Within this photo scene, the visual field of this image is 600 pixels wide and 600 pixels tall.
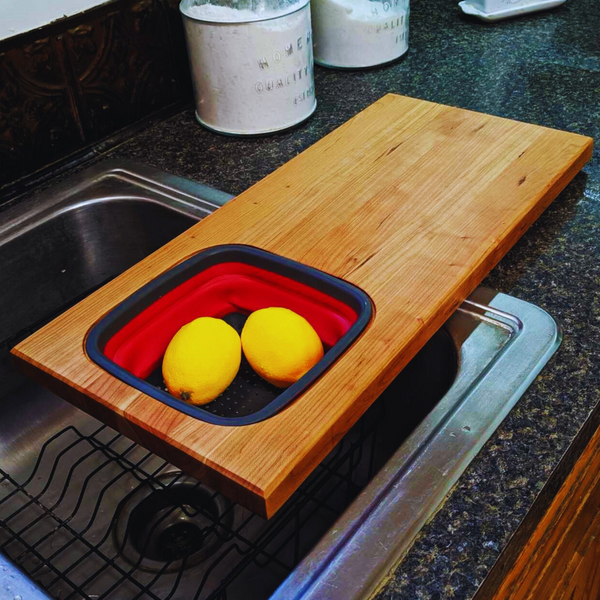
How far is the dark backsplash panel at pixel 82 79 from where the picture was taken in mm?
888

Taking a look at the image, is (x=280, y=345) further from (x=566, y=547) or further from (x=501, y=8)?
(x=501, y=8)

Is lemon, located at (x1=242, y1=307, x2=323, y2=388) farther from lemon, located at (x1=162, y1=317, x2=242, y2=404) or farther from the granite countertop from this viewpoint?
the granite countertop

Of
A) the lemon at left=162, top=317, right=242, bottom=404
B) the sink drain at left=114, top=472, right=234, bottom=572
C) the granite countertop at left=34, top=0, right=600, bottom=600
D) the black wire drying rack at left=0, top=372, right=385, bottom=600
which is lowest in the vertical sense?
the sink drain at left=114, top=472, right=234, bottom=572

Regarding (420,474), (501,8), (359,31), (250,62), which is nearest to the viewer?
(420,474)

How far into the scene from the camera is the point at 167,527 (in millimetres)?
817

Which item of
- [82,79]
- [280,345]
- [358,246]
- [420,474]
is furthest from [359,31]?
[420,474]

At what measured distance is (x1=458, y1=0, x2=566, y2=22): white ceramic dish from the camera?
1347mm

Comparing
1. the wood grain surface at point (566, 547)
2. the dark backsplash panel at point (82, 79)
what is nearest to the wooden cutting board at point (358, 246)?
the wood grain surface at point (566, 547)

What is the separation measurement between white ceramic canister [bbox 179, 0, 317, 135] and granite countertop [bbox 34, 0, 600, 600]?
4 cm

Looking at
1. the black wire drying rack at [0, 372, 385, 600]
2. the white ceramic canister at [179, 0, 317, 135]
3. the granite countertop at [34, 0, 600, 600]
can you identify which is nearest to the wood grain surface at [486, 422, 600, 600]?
the granite countertop at [34, 0, 600, 600]

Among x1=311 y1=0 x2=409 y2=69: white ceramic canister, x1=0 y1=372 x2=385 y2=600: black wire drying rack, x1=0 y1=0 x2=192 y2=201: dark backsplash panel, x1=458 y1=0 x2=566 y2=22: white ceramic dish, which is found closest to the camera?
x1=0 y1=372 x2=385 y2=600: black wire drying rack

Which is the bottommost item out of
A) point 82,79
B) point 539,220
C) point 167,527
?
point 167,527

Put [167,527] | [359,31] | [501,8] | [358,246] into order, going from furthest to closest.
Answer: [501,8] → [359,31] → [167,527] → [358,246]

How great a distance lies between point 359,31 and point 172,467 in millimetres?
751
